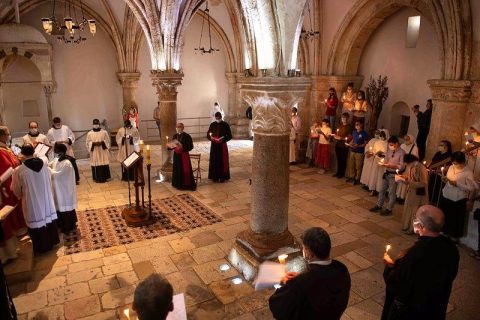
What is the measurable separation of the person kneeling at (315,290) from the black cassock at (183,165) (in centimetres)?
676

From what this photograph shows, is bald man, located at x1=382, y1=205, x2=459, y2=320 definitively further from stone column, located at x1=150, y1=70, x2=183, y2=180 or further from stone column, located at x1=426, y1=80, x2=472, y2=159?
stone column, located at x1=150, y1=70, x2=183, y2=180

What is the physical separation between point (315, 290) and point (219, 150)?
7418mm

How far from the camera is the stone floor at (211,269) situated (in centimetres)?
460

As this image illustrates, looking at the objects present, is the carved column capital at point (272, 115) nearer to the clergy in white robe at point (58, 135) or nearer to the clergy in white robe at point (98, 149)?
the clergy in white robe at point (98, 149)

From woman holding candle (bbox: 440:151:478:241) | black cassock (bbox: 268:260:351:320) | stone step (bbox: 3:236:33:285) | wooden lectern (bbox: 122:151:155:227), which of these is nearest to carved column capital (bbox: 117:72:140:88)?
wooden lectern (bbox: 122:151:155:227)

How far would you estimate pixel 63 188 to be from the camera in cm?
640

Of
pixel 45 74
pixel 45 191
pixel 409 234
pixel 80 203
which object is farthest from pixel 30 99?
pixel 409 234

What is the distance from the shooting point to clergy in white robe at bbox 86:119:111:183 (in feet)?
31.2

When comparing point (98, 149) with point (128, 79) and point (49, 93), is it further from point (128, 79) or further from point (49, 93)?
point (128, 79)

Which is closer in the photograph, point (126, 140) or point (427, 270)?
point (427, 270)

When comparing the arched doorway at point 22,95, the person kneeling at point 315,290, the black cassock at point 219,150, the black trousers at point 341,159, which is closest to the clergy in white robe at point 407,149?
the black trousers at point 341,159

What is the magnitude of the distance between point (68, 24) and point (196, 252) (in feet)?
21.1

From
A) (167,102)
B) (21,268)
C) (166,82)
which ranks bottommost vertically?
(21,268)

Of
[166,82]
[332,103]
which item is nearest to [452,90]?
[332,103]
